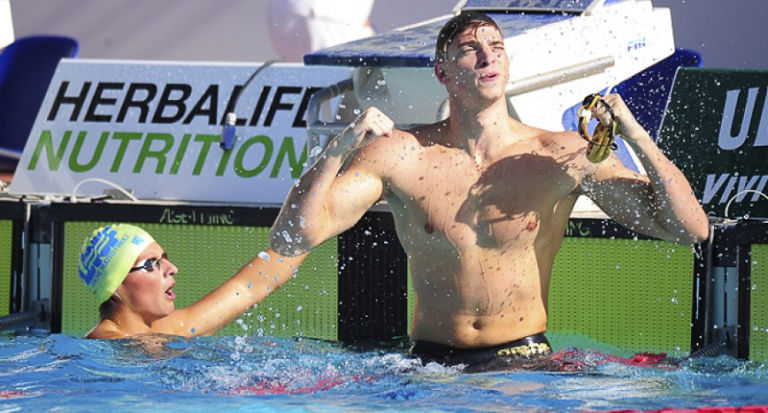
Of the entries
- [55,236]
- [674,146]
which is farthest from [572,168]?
[55,236]

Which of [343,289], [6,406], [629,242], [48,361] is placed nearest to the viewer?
[6,406]

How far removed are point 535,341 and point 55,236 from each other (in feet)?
7.21

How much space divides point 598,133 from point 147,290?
5.38 ft

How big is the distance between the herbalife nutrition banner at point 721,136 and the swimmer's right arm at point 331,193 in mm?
1645

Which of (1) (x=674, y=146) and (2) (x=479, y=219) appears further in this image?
(1) (x=674, y=146)

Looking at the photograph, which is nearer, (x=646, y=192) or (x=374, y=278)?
Answer: (x=646, y=192)

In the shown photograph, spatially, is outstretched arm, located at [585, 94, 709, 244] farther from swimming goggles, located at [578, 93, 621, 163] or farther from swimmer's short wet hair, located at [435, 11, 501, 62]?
swimmer's short wet hair, located at [435, 11, 501, 62]

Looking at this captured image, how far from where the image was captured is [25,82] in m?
6.98

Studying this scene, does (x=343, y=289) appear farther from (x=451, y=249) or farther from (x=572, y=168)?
(x=572, y=168)

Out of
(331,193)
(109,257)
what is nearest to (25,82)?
(109,257)

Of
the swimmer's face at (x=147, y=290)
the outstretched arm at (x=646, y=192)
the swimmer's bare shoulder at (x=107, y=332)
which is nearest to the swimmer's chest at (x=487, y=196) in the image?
the outstretched arm at (x=646, y=192)

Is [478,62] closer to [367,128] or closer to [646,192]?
[367,128]

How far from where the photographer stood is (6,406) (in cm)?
274

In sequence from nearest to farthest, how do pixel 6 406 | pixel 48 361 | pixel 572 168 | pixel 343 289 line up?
pixel 6 406
pixel 572 168
pixel 48 361
pixel 343 289
